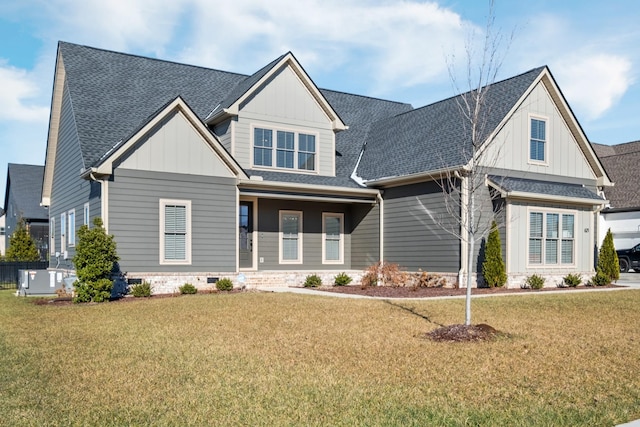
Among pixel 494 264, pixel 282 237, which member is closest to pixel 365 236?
pixel 282 237

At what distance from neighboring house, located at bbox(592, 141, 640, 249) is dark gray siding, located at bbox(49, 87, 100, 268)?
2757cm

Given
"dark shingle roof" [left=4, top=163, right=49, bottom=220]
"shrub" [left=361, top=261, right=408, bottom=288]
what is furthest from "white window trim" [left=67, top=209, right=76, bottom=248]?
"dark shingle roof" [left=4, top=163, right=49, bottom=220]

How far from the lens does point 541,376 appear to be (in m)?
6.99

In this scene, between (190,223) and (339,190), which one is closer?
(190,223)

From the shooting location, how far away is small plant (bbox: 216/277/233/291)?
17.6 metres

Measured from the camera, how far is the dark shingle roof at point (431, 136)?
18969 millimetres

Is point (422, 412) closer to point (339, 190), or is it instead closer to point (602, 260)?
point (339, 190)

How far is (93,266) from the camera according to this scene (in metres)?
15.2

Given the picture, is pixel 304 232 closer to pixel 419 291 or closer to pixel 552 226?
pixel 419 291

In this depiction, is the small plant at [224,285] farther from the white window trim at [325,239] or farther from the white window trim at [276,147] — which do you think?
the white window trim at [325,239]

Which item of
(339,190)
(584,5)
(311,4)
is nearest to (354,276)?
(339,190)

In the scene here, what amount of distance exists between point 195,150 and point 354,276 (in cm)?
783

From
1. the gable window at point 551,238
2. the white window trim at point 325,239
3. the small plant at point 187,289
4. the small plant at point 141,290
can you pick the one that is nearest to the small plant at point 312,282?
the white window trim at point 325,239

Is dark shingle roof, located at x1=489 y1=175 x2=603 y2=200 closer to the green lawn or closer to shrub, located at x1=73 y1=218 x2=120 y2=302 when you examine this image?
the green lawn
